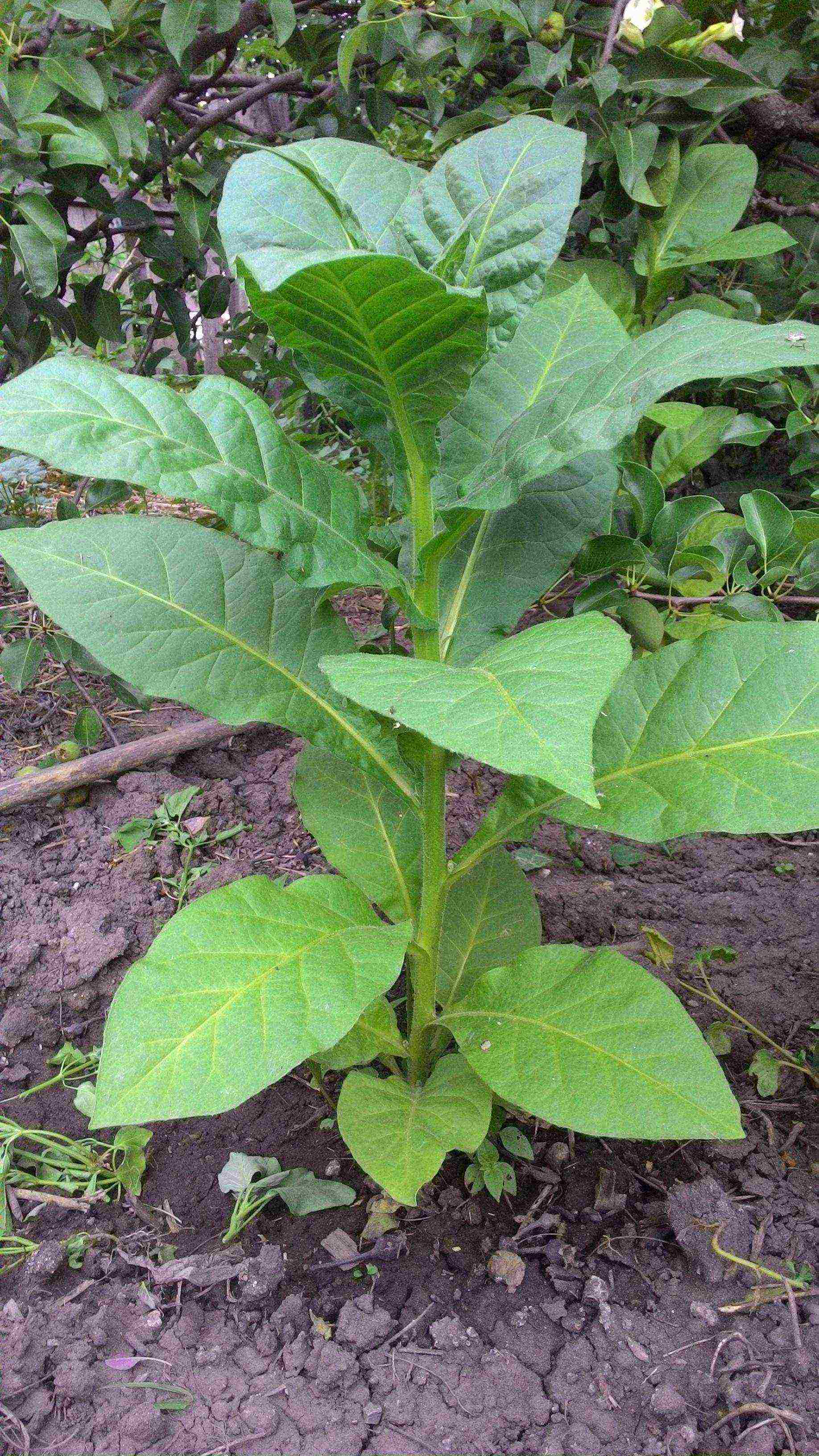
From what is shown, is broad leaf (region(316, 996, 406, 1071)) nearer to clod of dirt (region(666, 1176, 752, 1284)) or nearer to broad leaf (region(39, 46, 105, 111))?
clod of dirt (region(666, 1176, 752, 1284))

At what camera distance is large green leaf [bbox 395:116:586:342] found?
1157 mm

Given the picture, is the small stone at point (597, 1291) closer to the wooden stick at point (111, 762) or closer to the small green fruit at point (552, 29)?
the wooden stick at point (111, 762)

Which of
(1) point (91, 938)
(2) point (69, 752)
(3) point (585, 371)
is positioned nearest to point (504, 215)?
(3) point (585, 371)

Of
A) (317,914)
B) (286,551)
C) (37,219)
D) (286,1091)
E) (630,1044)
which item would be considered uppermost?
(37,219)

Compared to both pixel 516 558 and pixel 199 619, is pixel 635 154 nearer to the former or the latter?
pixel 516 558

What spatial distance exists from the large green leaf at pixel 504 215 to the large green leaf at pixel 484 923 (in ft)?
2.94

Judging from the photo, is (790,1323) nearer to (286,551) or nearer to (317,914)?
(317,914)

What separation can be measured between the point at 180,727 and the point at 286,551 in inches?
58.1

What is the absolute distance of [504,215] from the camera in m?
1.17

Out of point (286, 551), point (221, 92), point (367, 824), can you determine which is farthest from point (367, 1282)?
point (221, 92)

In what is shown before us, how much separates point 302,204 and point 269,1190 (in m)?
1.44

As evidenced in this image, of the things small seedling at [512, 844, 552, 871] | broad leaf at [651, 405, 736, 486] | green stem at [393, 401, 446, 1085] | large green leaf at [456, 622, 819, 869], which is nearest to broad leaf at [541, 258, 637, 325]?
broad leaf at [651, 405, 736, 486]

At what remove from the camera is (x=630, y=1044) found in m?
1.22

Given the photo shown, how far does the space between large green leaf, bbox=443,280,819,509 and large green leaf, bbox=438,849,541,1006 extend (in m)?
0.69
